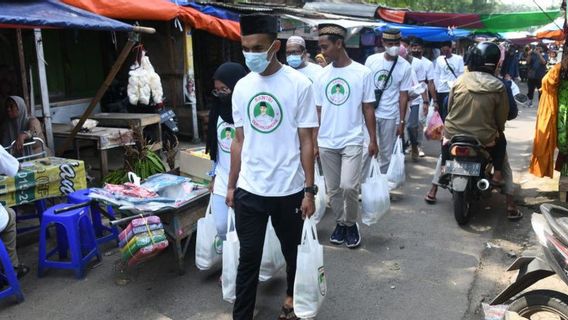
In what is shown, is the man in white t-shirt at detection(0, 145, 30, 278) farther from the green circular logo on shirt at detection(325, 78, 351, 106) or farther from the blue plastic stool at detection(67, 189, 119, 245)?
the green circular logo on shirt at detection(325, 78, 351, 106)

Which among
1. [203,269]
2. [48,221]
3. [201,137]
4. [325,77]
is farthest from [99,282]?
[201,137]

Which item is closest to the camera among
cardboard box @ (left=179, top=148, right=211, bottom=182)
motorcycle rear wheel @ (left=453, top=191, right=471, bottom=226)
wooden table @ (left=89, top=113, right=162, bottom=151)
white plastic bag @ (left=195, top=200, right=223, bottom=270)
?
white plastic bag @ (left=195, top=200, right=223, bottom=270)

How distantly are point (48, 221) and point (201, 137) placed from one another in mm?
5822

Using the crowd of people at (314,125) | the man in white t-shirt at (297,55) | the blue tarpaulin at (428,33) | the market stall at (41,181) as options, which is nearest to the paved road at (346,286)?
the crowd of people at (314,125)

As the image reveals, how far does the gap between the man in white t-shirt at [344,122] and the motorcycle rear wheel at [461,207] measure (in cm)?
113

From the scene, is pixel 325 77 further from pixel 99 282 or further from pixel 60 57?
pixel 60 57

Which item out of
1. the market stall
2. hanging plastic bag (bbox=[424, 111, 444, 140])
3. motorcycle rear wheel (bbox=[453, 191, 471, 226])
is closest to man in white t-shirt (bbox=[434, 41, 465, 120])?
hanging plastic bag (bbox=[424, 111, 444, 140])

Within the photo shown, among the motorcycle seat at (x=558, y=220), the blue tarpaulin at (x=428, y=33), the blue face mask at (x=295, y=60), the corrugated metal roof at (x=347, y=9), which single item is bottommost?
the motorcycle seat at (x=558, y=220)

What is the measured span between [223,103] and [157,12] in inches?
189

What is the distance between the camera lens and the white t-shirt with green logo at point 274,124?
2.92 meters

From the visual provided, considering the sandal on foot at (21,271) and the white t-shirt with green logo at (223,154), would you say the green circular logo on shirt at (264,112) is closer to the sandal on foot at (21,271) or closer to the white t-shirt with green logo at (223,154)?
the white t-shirt with green logo at (223,154)

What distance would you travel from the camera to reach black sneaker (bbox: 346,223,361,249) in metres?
4.62

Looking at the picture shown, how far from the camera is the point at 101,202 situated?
4121 millimetres

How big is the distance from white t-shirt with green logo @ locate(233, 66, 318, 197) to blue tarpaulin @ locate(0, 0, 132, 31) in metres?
2.56
